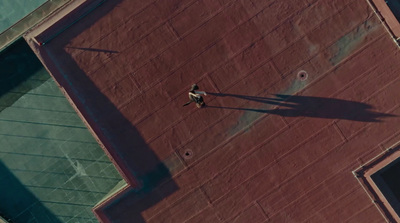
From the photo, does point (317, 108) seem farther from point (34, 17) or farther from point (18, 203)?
point (18, 203)

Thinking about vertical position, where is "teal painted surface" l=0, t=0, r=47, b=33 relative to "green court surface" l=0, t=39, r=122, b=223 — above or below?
above

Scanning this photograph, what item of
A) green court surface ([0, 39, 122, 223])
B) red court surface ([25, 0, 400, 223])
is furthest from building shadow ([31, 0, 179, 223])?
green court surface ([0, 39, 122, 223])

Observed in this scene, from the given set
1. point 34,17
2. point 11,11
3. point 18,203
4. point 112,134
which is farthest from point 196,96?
point 18,203

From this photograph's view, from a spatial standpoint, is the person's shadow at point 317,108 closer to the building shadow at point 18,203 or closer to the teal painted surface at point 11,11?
the teal painted surface at point 11,11

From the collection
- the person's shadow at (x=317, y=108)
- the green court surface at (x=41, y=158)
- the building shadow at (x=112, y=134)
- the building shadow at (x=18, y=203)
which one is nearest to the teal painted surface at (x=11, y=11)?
the green court surface at (x=41, y=158)

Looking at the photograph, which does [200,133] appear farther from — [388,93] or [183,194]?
[388,93]

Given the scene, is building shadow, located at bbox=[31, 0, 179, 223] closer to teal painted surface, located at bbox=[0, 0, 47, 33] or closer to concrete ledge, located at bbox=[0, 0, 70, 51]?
concrete ledge, located at bbox=[0, 0, 70, 51]
